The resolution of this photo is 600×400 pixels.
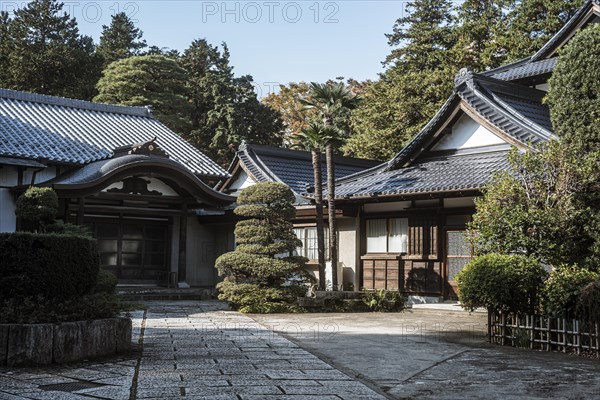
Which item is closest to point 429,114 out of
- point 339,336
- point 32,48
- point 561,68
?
point 561,68

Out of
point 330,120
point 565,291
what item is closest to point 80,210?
point 330,120

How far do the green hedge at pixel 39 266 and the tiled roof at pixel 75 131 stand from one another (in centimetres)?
1136

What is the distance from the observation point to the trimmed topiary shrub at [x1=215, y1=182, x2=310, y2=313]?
53.5 feet

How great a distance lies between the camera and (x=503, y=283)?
10.5 meters

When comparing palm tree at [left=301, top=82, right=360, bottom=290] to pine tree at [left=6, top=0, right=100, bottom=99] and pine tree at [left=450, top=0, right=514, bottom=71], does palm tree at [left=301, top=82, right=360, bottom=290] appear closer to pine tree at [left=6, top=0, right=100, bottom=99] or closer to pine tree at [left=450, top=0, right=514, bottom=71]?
pine tree at [left=450, top=0, right=514, bottom=71]

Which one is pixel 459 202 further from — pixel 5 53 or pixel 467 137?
pixel 5 53

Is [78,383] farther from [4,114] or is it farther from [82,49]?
[82,49]

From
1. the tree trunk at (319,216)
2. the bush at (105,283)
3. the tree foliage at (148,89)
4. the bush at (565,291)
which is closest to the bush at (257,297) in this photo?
the tree trunk at (319,216)

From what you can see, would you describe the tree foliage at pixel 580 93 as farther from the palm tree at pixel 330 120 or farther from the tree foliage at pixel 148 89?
the tree foliage at pixel 148 89

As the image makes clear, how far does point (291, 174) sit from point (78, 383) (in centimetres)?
1851

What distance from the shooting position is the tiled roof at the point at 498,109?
17.0 meters

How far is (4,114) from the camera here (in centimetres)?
2303

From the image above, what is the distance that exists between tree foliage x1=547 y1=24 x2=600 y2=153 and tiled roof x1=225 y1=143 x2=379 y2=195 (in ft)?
38.0

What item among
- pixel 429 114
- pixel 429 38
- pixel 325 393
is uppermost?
pixel 429 38
